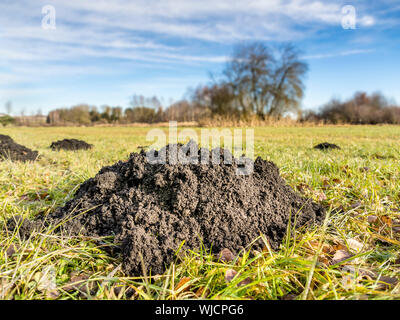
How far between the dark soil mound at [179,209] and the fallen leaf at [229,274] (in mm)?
282

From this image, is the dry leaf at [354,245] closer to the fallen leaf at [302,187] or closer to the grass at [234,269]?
the grass at [234,269]

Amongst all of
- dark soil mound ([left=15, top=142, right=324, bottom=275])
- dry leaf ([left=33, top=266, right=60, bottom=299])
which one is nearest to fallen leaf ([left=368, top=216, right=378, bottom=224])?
dark soil mound ([left=15, top=142, right=324, bottom=275])

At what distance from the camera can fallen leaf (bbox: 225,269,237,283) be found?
1658mm

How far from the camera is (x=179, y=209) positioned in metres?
2.16

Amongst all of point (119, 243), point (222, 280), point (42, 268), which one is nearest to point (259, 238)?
point (222, 280)

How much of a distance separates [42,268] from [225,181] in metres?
1.50

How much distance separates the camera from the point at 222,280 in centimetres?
167

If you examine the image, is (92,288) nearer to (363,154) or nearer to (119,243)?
(119,243)

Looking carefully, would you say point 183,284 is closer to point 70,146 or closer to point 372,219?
point 372,219

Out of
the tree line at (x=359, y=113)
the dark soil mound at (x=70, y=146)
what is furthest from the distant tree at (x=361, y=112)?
the dark soil mound at (x=70, y=146)

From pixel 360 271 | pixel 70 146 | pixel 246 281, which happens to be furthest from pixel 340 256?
pixel 70 146

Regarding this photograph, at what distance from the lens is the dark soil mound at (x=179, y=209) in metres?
1.96

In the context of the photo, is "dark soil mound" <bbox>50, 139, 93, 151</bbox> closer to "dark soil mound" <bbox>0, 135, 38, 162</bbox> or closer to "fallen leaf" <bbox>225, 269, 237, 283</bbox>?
"dark soil mound" <bbox>0, 135, 38, 162</bbox>

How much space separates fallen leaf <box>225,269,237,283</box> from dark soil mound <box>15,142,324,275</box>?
28 centimetres
